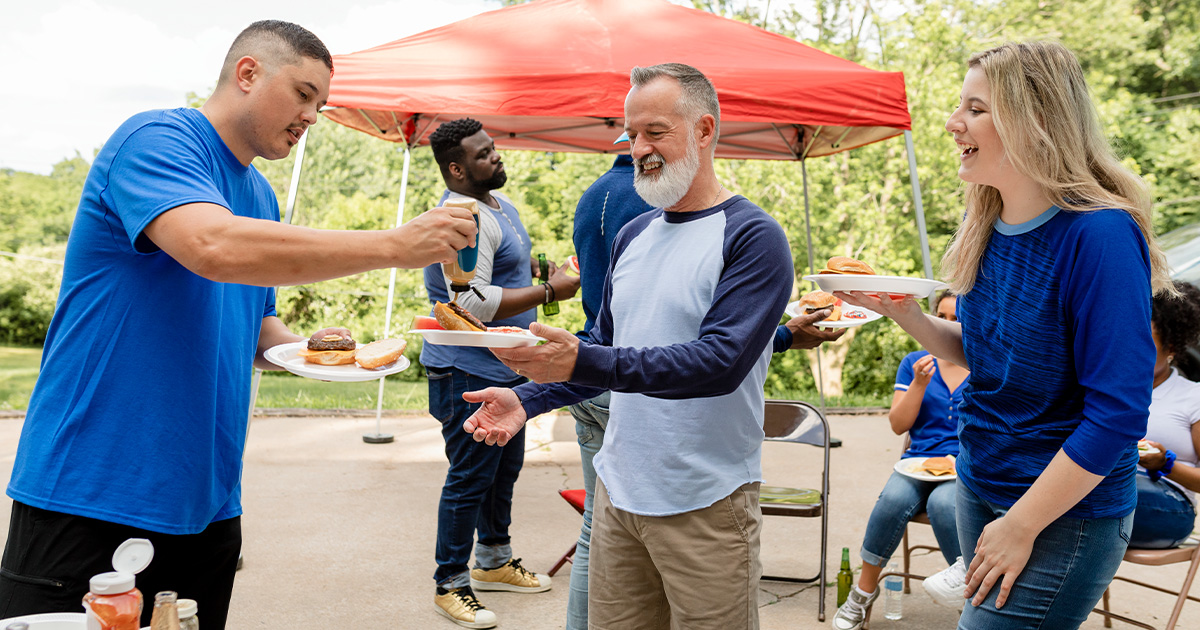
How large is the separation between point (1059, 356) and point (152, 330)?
1.86m

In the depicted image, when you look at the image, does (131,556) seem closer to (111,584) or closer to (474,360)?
(111,584)

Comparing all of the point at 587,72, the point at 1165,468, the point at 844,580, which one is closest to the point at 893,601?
the point at 844,580

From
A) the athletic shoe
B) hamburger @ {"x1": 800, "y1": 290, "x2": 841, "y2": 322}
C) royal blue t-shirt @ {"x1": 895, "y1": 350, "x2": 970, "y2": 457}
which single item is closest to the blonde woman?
hamburger @ {"x1": 800, "y1": 290, "x2": 841, "y2": 322}

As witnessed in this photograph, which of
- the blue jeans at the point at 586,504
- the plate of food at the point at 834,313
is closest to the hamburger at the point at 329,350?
the blue jeans at the point at 586,504

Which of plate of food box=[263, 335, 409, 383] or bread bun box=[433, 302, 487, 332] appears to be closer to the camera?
bread bun box=[433, 302, 487, 332]

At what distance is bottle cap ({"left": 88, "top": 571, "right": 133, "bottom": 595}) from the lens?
1271 millimetres

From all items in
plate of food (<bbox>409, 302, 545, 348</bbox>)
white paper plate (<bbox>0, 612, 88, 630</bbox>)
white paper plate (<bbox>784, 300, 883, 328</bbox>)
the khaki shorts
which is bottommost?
the khaki shorts

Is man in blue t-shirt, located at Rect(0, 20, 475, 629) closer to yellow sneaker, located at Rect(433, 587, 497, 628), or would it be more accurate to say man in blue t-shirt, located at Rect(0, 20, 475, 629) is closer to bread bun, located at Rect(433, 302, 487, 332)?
bread bun, located at Rect(433, 302, 487, 332)

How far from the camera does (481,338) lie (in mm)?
1787

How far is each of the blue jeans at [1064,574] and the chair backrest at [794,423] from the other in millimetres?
2454

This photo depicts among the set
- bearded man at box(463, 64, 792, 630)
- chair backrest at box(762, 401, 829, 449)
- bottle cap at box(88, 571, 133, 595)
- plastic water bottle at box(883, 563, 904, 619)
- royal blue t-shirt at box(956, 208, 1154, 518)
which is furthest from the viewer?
chair backrest at box(762, 401, 829, 449)

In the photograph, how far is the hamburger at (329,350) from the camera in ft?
7.81

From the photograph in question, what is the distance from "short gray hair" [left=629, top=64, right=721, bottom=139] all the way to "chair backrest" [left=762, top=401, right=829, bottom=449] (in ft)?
7.80

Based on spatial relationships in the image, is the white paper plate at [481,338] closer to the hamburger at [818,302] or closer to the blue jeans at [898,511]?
the hamburger at [818,302]
